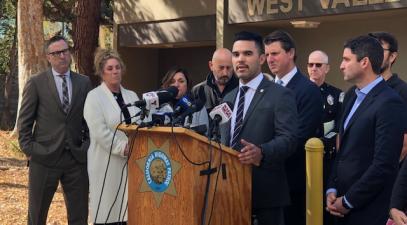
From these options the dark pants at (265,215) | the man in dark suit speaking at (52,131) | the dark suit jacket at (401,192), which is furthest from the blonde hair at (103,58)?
the dark suit jacket at (401,192)

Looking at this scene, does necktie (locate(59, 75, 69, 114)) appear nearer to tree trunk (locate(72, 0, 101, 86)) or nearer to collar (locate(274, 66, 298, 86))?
collar (locate(274, 66, 298, 86))

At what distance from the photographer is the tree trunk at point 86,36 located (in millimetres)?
13773

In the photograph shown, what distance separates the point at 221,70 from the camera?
6473mm

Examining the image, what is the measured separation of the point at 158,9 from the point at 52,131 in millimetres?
9212

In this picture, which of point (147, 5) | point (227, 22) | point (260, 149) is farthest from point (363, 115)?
point (147, 5)

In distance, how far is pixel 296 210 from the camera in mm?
5336

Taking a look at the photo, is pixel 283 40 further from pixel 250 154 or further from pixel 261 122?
pixel 250 154

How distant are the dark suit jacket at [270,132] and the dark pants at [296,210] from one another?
0.76m

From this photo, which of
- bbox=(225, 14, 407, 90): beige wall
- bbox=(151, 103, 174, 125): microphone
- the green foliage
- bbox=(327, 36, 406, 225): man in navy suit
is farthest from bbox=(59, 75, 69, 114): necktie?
Answer: the green foliage

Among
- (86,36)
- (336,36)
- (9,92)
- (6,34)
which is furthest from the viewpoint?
(6,34)

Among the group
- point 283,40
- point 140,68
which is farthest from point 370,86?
point 140,68

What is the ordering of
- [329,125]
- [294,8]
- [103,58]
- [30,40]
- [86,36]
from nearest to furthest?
[329,125], [103,58], [294,8], [30,40], [86,36]

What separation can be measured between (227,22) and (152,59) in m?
5.22

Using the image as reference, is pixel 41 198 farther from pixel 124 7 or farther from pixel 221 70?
pixel 124 7
